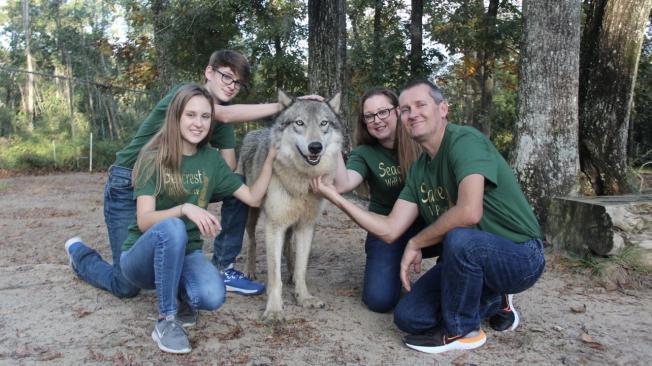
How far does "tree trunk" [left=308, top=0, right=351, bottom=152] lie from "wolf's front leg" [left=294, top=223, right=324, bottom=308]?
3.83 metres

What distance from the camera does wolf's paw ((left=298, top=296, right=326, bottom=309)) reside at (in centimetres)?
362

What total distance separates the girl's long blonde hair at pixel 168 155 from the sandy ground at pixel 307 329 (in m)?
0.95

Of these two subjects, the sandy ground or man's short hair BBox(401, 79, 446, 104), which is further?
man's short hair BBox(401, 79, 446, 104)

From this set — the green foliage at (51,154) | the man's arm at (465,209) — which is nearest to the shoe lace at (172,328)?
the man's arm at (465,209)

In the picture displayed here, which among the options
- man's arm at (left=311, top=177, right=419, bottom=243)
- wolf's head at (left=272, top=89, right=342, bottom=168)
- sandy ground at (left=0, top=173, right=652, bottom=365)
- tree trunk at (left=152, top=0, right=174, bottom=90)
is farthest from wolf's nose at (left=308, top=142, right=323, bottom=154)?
tree trunk at (left=152, top=0, right=174, bottom=90)

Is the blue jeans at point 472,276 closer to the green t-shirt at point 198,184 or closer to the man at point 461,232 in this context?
the man at point 461,232

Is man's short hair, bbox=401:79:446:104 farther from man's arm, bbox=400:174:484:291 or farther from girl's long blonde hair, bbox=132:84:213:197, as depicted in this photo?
girl's long blonde hair, bbox=132:84:213:197

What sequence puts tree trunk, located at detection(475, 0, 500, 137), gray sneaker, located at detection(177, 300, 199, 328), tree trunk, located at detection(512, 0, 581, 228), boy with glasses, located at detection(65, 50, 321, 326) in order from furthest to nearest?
tree trunk, located at detection(475, 0, 500, 137), tree trunk, located at detection(512, 0, 581, 228), boy with glasses, located at detection(65, 50, 321, 326), gray sneaker, located at detection(177, 300, 199, 328)

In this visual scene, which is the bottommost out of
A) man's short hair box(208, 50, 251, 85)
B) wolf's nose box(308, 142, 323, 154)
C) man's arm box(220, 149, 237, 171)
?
man's arm box(220, 149, 237, 171)

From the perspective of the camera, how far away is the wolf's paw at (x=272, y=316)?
3.31 meters

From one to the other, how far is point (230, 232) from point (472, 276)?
7.26 ft

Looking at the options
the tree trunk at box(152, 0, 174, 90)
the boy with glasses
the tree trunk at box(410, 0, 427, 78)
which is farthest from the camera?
the tree trunk at box(410, 0, 427, 78)

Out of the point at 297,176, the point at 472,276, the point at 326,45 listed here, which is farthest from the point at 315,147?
the point at 326,45

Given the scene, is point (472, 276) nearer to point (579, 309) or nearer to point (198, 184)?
point (579, 309)
